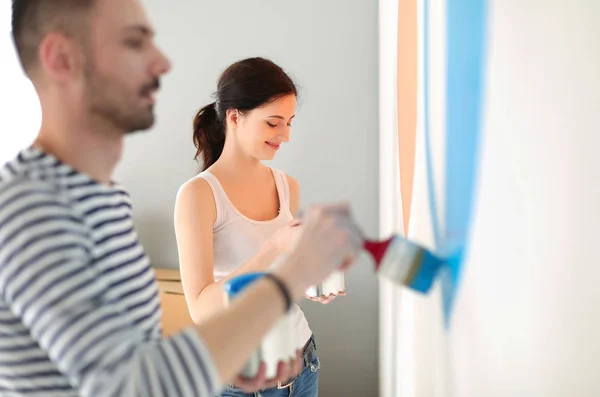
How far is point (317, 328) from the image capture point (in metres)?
2.18

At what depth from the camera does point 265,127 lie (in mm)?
1154

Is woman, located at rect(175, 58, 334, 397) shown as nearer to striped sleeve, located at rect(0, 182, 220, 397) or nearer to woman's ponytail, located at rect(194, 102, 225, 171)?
woman's ponytail, located at rect(194, 102, 225, 171)

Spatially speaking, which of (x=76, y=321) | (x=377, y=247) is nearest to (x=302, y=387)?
(x=377, y=247)

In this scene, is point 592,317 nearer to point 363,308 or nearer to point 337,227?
point 337,227

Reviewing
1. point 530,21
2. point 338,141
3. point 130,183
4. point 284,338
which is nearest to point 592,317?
point 530,21

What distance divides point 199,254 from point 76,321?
569mm

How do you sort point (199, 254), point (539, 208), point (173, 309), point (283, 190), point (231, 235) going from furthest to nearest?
1. point (173, 309)
2. point (283, 190)
3. point (231, 235)
4. point (199, 254)
5. point (539, 208)

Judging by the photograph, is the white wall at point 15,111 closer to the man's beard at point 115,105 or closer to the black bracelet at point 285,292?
the man's beard at point 115,105

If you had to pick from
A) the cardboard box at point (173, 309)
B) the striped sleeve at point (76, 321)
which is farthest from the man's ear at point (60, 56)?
the cardboard box at point (173, 309)

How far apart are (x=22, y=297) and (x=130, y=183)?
1.89 meters

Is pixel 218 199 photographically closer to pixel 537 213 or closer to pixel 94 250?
pixel 94 250

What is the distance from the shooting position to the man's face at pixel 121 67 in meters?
0.54

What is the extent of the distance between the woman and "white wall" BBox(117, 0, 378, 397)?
856 mm

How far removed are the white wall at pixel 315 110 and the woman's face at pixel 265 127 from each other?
36.4 inches
